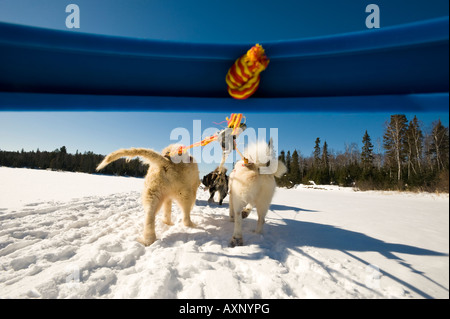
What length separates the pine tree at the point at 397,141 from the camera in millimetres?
862

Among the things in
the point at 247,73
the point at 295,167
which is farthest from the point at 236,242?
the point at 247,73

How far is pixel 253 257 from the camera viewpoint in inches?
70.9

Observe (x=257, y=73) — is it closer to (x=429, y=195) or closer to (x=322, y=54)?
(x=322, y=54)

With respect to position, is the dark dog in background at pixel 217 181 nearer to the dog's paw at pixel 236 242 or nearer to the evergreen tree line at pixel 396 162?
the dog's paw at pixel 236 242

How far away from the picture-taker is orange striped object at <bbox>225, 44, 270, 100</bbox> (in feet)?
3.11

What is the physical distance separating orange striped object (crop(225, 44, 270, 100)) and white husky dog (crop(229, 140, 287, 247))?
3.93ft

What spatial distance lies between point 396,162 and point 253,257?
146 centimetres

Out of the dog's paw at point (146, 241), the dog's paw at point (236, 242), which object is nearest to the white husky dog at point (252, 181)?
the dog's paw at point (236, 242)

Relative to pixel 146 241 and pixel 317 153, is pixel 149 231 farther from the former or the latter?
pixel 317 153

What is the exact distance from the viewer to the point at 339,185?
127cm

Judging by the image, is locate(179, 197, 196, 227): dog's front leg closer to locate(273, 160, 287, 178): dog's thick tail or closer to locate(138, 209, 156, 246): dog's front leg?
locate(138, 209, 156, 246): dog's front leg

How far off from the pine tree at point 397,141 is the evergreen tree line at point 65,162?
99.2 inches

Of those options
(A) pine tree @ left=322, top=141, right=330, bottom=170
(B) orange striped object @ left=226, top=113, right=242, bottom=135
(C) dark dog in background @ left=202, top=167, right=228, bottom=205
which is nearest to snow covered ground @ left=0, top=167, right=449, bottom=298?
(A) pine tree @ left=322, top=141, right=330, bottom=170

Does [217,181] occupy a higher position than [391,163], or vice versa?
[391,163]
